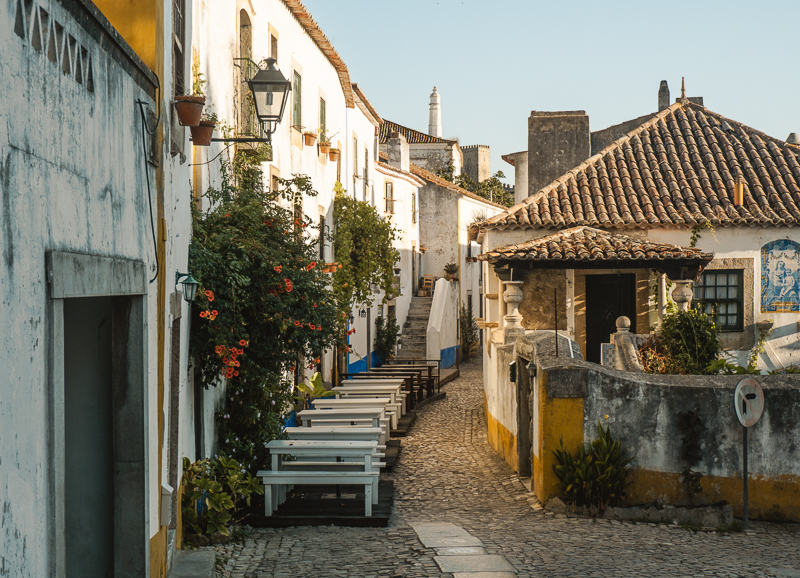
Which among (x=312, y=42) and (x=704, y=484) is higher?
(x=312, y=42)

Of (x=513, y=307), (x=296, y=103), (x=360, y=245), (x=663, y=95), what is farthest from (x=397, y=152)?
(x=513, y=307)

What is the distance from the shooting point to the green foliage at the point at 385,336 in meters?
27.0

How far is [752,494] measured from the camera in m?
9.45

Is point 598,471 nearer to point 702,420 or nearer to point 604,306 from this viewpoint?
point 702,420

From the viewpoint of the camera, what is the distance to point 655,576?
275 inches

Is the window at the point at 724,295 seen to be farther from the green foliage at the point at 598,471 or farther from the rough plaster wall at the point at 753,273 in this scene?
the green foliage at the point at 598,471

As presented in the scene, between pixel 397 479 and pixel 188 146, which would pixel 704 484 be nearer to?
pixel 397 479

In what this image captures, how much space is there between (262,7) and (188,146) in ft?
20.8

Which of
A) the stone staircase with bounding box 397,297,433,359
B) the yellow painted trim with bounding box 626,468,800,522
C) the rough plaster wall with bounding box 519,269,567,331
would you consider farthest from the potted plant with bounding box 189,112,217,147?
the stone staircase with bounding box 397,297,433,359

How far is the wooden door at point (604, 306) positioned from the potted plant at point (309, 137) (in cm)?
642

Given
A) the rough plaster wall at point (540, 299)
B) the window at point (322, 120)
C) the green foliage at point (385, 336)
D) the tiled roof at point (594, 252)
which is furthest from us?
the green foliage at point (385, 336)

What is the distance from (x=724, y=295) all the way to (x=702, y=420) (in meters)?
8.10

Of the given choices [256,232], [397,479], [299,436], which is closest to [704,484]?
[397,479]

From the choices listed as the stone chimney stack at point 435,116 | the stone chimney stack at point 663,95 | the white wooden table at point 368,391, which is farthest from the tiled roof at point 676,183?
the stone chimney stack at point 435,116
